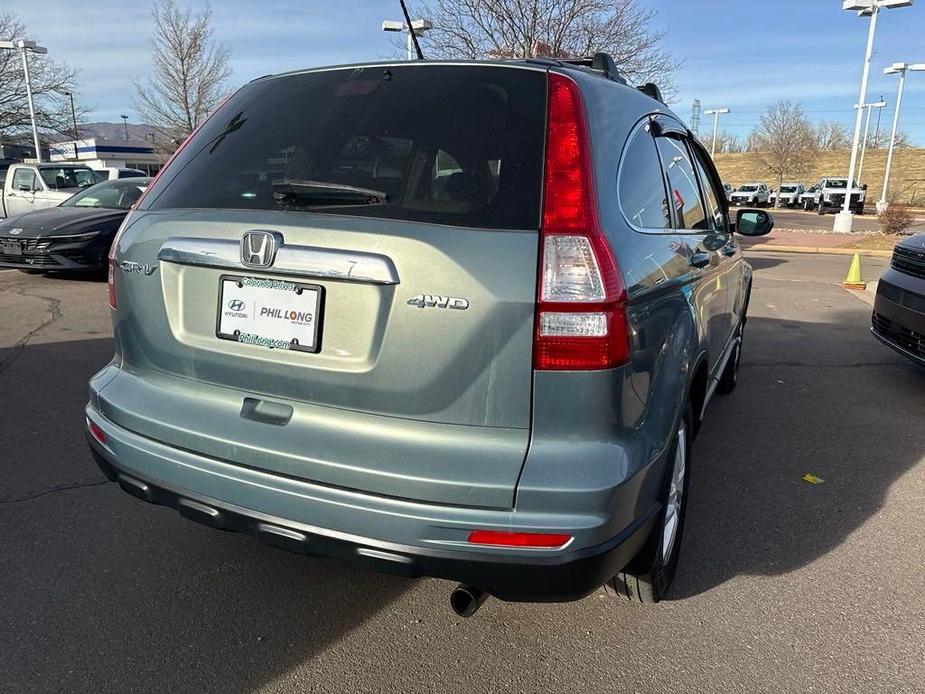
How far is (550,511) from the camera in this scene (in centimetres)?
177

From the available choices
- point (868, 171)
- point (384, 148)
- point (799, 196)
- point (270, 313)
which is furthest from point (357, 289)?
point (868, 171)

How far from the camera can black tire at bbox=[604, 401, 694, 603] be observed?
225cm

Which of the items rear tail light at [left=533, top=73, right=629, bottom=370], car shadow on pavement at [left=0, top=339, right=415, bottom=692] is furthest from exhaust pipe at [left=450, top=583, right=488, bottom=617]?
rear tail light at [left=533, top=73, right=629, bottom=370]

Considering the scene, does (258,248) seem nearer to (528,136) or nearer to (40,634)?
(528,136)

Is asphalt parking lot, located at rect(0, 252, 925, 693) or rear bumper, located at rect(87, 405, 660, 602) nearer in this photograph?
rear bumper, located at rect(87, 405, 660, 602)

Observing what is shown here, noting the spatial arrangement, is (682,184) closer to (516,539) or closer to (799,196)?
(516,539)

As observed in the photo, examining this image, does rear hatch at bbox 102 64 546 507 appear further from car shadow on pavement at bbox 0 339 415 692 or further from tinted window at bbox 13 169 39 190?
tinted window at bbox 13 169 39 190

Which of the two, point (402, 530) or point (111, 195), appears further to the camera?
point (111, 195)

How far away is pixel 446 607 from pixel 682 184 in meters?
2.05

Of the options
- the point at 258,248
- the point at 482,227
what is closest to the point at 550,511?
the point at 482,227

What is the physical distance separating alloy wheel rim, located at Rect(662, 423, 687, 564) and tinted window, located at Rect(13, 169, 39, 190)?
14.8 m

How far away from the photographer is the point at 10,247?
9.17 m

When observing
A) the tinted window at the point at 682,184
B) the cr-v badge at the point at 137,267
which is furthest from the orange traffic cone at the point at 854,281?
the cr-v badge at the point at 137,267

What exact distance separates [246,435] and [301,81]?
1278 mm
